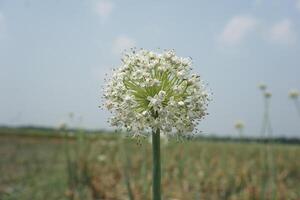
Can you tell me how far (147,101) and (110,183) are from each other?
5.29m

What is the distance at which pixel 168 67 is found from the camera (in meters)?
1.97

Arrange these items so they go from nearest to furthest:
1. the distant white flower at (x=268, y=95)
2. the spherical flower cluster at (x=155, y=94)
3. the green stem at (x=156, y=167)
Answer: the green stem at (x=156, y=167)
the spherical flower cluster at (x=155, y=94)
the distant white flower at (x=268, y=95)

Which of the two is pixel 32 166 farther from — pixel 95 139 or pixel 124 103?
pixel 124 103

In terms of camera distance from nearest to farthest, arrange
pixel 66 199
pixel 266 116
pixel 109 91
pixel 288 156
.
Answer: pixel 109 91
pixel 266 116
pixel 66 199
pixel 288 156

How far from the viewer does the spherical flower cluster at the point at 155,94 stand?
186cm

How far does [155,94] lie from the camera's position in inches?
77.6

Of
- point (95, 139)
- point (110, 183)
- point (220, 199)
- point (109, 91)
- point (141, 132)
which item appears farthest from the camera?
point (95, 139)

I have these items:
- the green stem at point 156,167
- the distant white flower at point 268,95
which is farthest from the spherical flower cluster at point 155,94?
the distant white flower at point 268,95

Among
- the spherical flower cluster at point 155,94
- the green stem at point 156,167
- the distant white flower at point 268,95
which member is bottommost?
the green stem at point 156,167

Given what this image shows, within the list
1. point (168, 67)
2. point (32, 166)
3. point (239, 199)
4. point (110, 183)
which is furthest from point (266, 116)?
point (32, 166)

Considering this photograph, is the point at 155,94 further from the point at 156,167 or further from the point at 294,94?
the point at 294,94

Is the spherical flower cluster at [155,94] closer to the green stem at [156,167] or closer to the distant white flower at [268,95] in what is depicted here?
the green stem at [156,167]

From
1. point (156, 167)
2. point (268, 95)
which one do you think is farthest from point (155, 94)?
point (268, 95)

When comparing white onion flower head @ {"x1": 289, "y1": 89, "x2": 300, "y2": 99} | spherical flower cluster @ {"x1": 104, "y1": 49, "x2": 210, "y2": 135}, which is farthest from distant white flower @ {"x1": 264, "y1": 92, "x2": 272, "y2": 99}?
spherical flower cluster @ {"x1": 104, "y1": 49, "x2": 210, "y2": 135}
